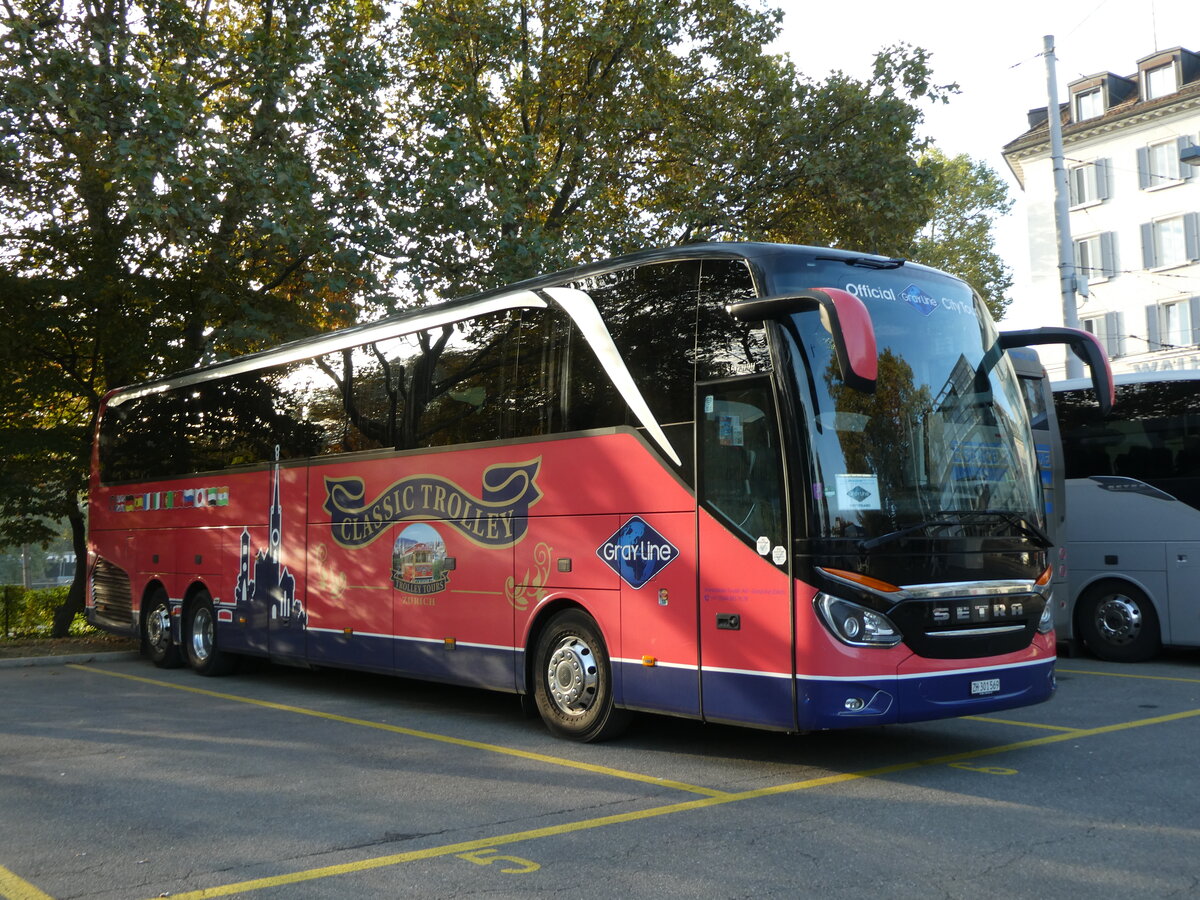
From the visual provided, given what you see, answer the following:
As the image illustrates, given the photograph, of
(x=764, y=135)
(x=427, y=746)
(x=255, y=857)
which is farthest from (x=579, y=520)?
(x=764, y=135)

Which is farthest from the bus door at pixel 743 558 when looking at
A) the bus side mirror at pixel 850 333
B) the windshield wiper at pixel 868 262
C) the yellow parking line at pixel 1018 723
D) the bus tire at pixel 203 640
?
the bus tire at pixel 203 640

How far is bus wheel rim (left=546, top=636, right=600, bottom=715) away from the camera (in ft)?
31.0

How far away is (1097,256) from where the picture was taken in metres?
47.3

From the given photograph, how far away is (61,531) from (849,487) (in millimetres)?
16558

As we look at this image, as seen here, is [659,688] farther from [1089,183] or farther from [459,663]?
[1089,183]

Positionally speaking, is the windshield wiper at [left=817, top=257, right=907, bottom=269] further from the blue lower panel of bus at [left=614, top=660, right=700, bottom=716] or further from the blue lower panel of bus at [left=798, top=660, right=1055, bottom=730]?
the blue lower panel of bus at [left=614, top=660, right=700, bottom=716]

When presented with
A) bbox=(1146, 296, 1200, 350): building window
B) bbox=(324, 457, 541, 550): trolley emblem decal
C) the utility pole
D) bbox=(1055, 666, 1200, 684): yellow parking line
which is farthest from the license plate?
bbox=(1146, 296, 1200, 350): building window

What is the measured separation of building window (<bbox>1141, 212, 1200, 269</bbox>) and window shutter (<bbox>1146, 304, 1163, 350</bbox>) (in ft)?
5.12

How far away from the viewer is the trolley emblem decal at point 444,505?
1017 centimetres

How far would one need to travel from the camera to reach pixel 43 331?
1852cm

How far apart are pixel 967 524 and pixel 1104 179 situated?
44.0m

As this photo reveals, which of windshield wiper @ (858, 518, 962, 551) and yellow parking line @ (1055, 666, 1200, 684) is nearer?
windshield wiper @ (858, 518, 962, 551)

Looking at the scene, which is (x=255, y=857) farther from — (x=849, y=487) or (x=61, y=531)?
(x=61, y=531)

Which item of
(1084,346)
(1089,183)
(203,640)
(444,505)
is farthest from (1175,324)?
(444,505)
